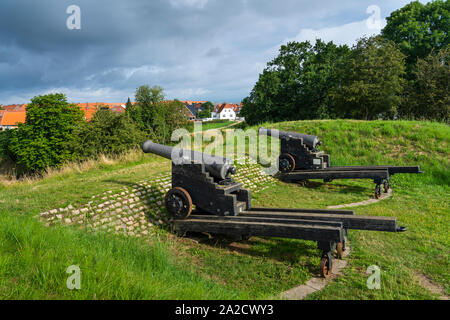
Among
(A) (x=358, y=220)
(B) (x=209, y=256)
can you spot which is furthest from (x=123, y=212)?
(A) (x=358, y=220)

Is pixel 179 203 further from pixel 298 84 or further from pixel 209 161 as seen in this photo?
pixel 298 84

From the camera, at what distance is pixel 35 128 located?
92.6 feet

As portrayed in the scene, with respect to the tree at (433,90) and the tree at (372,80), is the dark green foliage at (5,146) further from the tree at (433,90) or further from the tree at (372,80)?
the tree at (433,90)

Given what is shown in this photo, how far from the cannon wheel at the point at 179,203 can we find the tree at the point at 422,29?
1039 inches

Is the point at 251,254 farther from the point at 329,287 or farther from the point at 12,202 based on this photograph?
the point at 12,202

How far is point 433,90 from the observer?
18734mm

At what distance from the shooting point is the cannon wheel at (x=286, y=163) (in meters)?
9.38

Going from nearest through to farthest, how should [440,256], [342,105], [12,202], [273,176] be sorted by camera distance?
1. [440,256]
2. [12,202]
3. [273,176]
4. [342,105]

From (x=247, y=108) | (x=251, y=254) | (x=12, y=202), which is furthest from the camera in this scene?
(x=247, y=108)

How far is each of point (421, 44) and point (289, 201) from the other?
84.2 ft

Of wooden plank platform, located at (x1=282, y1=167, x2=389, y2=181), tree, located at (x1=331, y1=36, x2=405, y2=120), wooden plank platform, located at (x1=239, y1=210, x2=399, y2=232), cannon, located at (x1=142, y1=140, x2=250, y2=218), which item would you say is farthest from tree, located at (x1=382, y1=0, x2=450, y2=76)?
cannon, located at (x1=142, y1=140, x2=250, y2=218)

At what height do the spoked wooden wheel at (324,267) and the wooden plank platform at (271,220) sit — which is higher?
the wooden plank platform at (271,220)

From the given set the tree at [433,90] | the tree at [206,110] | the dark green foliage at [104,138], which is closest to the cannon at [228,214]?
the dark green foliage at [104,138]
